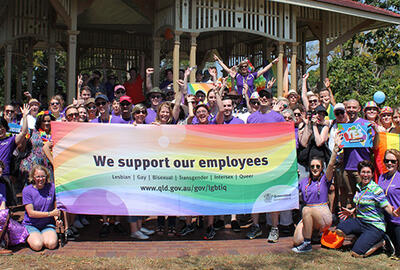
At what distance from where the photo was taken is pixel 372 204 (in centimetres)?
565

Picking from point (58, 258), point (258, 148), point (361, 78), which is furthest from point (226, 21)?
point (361, 78)

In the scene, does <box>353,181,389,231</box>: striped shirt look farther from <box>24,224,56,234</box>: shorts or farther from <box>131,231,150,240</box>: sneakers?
<box>24,224,56,234</box>: shorts

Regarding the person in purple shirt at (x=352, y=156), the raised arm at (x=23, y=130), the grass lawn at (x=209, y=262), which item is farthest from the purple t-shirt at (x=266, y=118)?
the raised arm at (x=23, y=130)

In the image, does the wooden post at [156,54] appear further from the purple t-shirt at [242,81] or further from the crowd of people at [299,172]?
the crowd of people at [299,172]

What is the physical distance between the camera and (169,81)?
10820 mm

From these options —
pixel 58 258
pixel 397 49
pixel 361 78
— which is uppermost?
pixel 397 49

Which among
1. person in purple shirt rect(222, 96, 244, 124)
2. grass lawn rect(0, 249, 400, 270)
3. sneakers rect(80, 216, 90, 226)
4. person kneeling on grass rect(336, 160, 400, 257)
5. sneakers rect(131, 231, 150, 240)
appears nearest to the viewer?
grass lawn rect(0, 249, 400, 270)

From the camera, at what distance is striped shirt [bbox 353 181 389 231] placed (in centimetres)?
559

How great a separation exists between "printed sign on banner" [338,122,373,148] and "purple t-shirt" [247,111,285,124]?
0.94 metres

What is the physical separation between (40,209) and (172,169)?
187cm

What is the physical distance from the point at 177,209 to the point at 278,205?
4.85ft

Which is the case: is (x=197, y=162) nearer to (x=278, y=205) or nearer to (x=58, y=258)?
(x=278, y=205)

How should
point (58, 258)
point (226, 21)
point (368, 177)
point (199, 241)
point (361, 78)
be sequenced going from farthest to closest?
point (361, 78)
point (226, 21)
point (199, 241)
point (368, 177)
point (58, 258)

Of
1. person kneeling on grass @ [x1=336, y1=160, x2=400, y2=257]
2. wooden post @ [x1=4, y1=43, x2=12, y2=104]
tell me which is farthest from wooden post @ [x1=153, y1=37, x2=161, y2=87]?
person kneeling on grass @ [x1=336, y1=160, x2=400, y2=257]
